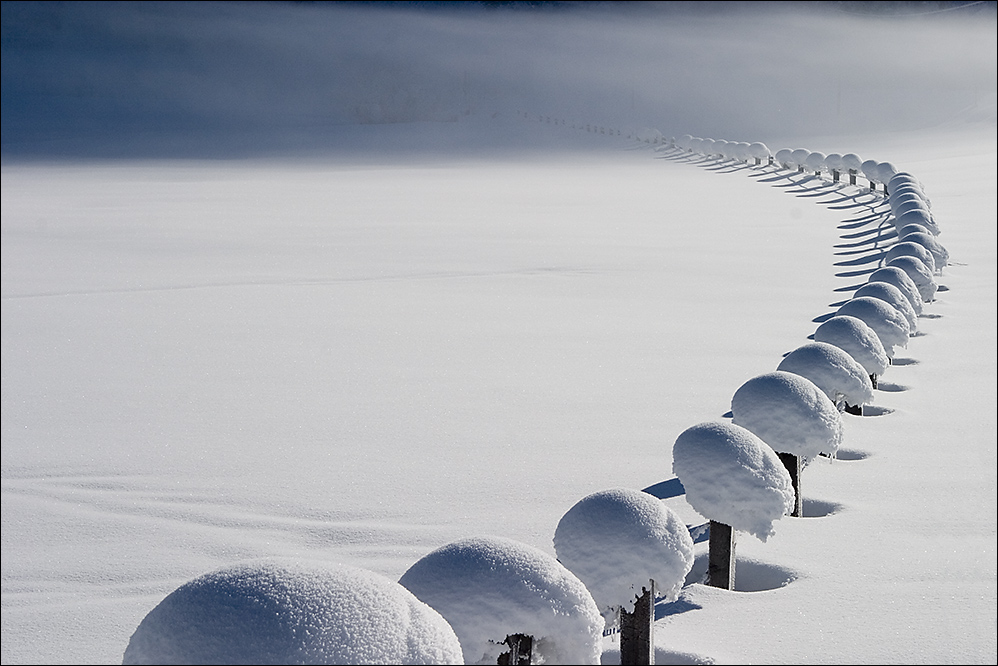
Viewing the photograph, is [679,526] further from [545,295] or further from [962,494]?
[545,295]

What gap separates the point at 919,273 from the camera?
45.1 ft

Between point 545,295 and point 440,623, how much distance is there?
42.6 feet

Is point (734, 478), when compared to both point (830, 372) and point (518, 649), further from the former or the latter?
point (830, 372)

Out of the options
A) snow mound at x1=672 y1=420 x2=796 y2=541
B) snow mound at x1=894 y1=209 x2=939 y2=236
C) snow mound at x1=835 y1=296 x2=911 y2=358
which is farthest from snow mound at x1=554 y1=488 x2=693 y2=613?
snow mound at x1=894 y1=209 x2=939 y2=236

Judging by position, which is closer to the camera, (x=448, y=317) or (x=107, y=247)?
(x=448, y=317)

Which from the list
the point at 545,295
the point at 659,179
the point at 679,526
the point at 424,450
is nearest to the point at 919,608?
the point at 679,526

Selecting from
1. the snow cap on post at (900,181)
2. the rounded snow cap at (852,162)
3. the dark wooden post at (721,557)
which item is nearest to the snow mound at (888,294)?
the dark wooden post at (721,557)

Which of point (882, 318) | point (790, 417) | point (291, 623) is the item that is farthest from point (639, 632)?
point (882, 318)

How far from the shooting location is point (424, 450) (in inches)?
333

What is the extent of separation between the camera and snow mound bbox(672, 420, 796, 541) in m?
5.30

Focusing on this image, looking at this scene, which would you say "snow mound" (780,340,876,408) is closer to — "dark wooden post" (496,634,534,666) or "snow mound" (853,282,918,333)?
"snow mound" (853,282,918,333)

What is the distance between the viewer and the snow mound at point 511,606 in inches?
139

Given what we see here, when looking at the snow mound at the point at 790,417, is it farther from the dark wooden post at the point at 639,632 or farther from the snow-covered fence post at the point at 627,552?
the dark wooden post at the point at 639,632

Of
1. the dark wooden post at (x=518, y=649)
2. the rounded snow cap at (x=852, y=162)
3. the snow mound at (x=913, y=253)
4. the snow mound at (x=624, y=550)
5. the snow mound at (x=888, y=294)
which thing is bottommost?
the dark wooden post at (x=518, y=649)
